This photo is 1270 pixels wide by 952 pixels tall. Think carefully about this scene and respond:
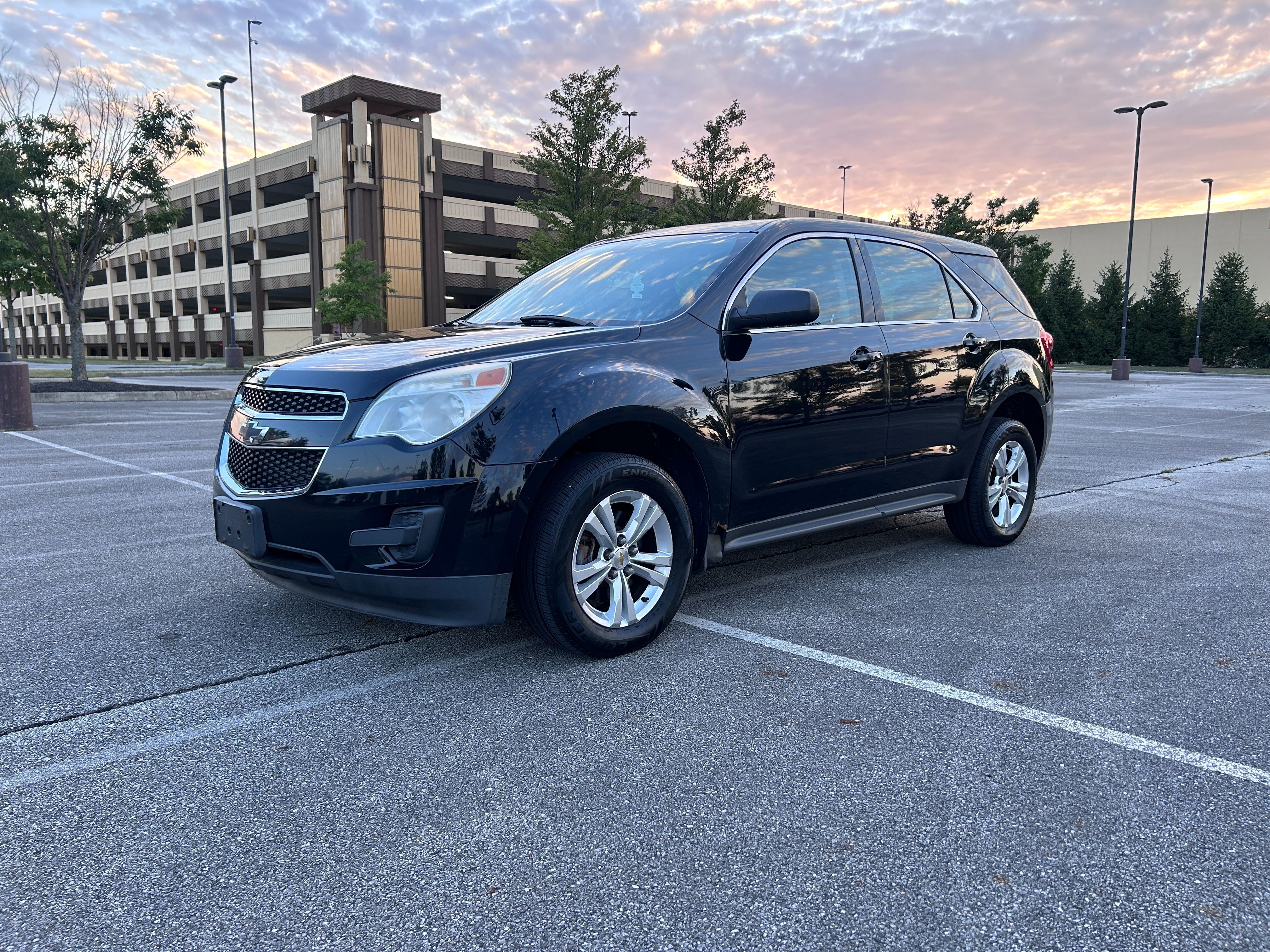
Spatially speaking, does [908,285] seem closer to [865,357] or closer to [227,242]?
[865,357]

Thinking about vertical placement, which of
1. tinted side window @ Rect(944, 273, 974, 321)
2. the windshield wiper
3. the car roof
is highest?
the car roof

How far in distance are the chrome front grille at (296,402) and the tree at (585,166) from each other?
76.3 feet

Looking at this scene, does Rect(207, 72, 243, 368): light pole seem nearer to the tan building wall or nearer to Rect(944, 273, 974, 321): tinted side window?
Rect(944, 273, 974, 321): tinted side window

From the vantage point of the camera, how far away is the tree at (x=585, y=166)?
26.5m

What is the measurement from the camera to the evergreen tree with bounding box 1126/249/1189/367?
51812 millimetres

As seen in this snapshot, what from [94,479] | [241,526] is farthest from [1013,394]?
[94,479]

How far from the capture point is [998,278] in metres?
5.95

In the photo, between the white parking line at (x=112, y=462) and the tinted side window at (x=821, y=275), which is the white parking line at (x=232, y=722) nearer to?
the tinted side window at (x=821, y=275)

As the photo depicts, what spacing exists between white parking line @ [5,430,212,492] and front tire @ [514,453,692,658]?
4.65 metres

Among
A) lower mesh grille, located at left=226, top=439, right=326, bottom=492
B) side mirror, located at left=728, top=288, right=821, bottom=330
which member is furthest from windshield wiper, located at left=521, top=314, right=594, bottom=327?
lower mesh grille, located at left=226, top=439, right=326, bottom=492

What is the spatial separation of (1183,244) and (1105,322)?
79.6 ft

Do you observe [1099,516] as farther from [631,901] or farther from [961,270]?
[631,901]

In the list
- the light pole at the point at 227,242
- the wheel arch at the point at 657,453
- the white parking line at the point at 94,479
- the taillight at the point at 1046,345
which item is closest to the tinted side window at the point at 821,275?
the wheel arch at the point at 657,453

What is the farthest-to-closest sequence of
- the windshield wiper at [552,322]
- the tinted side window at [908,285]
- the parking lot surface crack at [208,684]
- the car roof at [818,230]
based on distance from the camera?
the tinted side window at [908,285] → the car roof at [818,230] → the windshield wiper at [552,322] → the parking lot surface crack at [208,684]
